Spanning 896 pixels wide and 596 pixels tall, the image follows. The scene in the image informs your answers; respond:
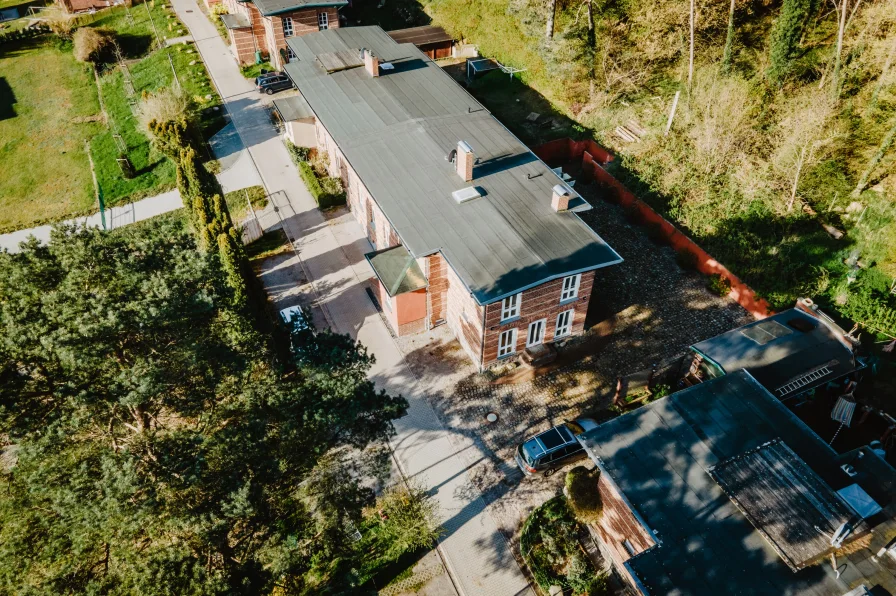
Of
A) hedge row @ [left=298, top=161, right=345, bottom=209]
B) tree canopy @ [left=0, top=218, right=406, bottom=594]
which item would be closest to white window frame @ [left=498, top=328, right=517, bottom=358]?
tree canopy @ [left=0, top=218, right=406, bottom=594]

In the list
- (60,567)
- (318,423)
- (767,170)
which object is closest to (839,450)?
(767,170)

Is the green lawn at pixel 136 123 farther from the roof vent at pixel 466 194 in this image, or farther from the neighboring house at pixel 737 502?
the neighboring house at pixel 737 502

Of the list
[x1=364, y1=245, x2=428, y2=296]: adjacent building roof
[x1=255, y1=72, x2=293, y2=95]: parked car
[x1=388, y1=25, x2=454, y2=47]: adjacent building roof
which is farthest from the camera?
[x1=388, y1=25, x2=454, y2=47]: adjacent building roof

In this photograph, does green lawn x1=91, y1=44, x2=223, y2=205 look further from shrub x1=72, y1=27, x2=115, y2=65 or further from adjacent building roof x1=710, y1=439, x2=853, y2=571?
adjacent building roof x1=710, y1=439, x2=853, y2=571

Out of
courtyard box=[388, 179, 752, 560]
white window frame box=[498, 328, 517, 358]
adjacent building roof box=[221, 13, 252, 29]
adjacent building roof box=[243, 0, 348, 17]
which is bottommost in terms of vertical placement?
courtyard box=[388, 179, 752, 560]

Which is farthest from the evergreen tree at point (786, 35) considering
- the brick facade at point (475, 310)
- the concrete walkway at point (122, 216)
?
the concrete walkway at point (122, 216)

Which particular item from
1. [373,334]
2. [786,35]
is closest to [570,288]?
[373,334]

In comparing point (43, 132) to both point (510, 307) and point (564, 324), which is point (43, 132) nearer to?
point (510, 307)
